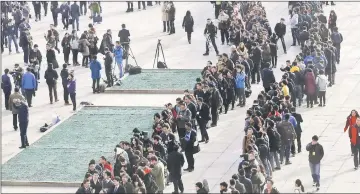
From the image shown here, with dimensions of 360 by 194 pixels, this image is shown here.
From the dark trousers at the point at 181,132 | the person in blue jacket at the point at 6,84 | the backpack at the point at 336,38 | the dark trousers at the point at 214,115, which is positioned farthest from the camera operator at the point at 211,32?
the dark trousers at the point at 181,132

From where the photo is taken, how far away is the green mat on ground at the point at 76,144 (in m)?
33.4

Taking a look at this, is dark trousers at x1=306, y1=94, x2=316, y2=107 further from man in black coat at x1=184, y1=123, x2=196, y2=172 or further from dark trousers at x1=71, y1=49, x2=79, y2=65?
dark trousers at x1=71, y1=49, x2=79, y2=65

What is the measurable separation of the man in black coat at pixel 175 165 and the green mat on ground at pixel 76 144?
3042mm

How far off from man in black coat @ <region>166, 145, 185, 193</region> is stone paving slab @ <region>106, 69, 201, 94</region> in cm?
1195

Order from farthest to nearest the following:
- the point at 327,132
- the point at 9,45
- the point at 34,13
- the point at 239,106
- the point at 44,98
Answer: the point at 34,13
the point at 9,45
the point at 44,98
the point at 239,106
the point at 327,132

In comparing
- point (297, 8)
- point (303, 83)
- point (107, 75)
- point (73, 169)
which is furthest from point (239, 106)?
point (297, 8)

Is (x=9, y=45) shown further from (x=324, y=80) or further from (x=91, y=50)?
(x=324, y=80)

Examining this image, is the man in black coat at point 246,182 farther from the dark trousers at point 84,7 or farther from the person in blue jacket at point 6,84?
the dark trousers at point 84,7

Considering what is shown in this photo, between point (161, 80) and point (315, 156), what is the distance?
14223 millimetres

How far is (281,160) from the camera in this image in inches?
1313

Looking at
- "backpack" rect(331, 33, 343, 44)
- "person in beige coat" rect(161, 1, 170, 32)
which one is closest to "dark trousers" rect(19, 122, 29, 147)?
"backpack" rect(331, 33, 343, 44)

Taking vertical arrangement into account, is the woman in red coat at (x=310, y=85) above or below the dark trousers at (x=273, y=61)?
above

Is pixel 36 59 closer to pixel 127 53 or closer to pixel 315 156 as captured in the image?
pixel 127 53

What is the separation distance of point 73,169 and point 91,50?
13.7m
